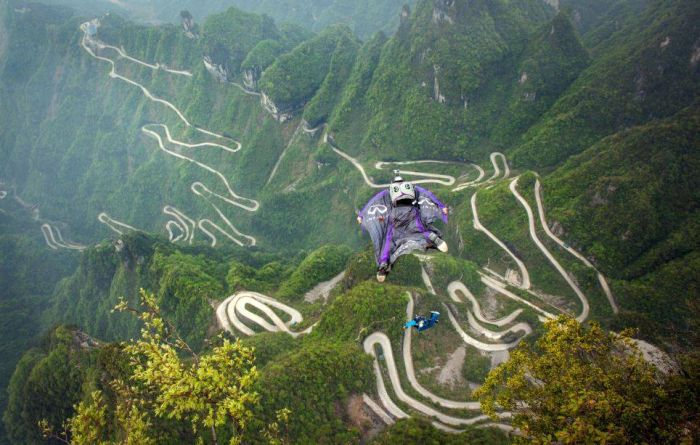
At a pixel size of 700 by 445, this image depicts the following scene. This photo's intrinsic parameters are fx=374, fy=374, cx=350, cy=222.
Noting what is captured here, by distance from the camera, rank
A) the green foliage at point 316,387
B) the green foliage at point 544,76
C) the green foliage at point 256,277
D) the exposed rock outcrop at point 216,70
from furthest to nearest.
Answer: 1. the exposed rock outcrop at point 216,70
2. the green foliage at point 544,76
3. the green foliage at point 256,277
4. the green foliage at point 316,387

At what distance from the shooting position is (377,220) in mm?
27703

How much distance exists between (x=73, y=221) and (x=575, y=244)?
8625 inches

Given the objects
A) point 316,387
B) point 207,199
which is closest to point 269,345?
point 316,387

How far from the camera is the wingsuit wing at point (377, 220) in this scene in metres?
27.2

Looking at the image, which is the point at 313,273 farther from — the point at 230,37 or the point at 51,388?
the point at 230,37

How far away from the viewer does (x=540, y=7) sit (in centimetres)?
15900

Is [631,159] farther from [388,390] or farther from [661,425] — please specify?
[661,425]

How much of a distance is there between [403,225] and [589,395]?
15071 mm

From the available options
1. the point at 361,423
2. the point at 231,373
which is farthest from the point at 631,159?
the point at 231,373

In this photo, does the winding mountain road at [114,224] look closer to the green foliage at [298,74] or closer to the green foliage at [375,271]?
the green foliage at [298,74]

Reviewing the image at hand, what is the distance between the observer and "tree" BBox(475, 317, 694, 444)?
20.6 m

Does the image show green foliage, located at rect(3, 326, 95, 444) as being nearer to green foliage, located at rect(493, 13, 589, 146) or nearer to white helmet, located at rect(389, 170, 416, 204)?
white helmet, located at rect(389, 170, 416, 204)

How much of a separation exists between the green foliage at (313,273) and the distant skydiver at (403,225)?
189ft

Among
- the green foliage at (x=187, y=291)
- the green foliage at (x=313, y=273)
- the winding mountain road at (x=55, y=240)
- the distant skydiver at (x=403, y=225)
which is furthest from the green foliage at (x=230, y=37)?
the distant skydiver at (x=403, y=225)
